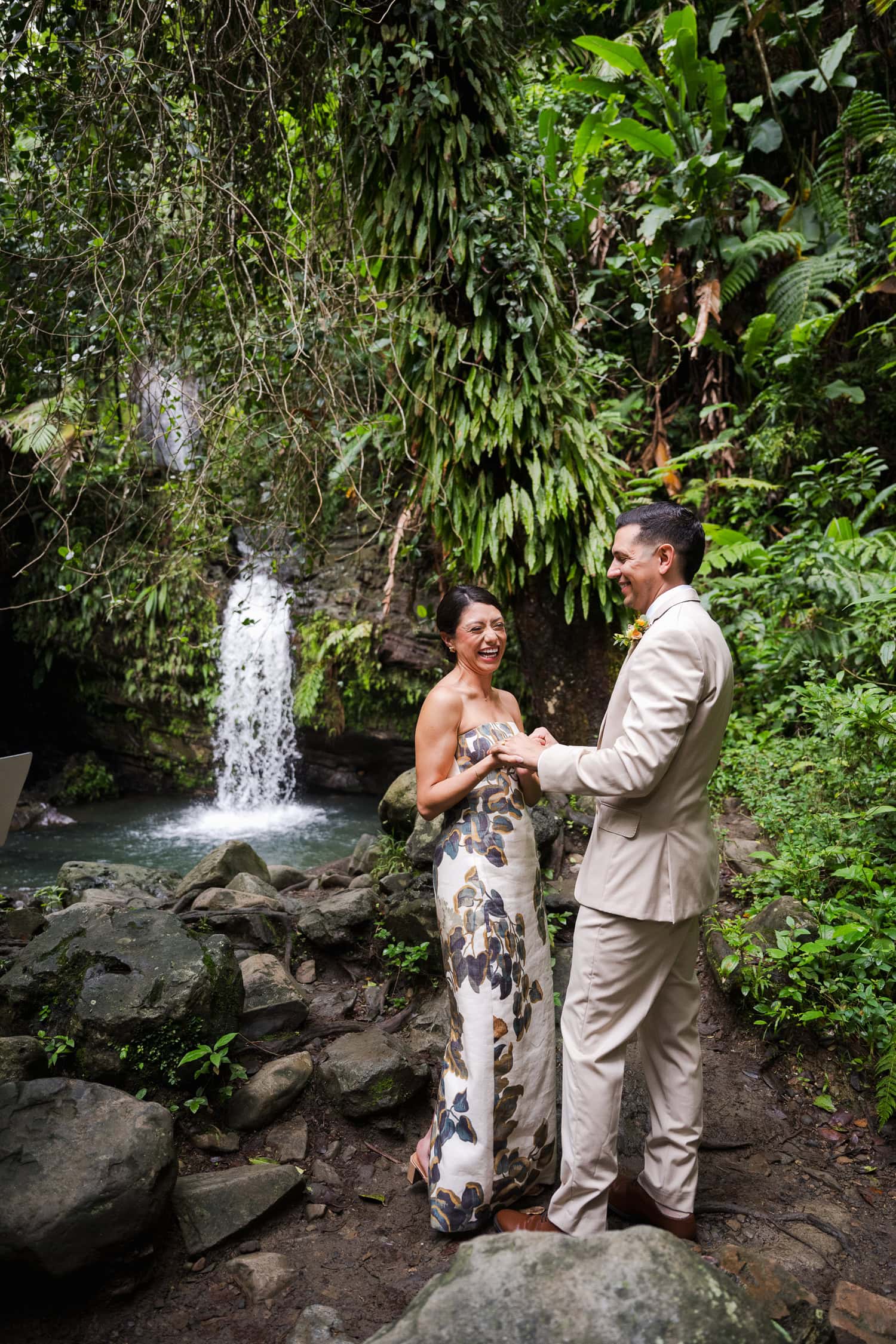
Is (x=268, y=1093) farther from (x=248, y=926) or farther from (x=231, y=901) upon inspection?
(x=231, y=901)

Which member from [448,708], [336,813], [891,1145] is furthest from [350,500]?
[891,1145]

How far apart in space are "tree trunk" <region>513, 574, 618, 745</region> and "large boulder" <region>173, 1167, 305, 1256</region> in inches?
119

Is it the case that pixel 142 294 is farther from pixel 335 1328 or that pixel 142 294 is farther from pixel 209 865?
pixel 335 1328

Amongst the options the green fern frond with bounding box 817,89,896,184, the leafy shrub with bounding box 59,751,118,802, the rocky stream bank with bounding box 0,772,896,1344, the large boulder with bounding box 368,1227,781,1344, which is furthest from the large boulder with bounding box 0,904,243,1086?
the leafy shrub with bounding box 59,751,118,802

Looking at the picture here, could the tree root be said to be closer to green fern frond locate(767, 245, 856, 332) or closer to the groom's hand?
the groom's hand

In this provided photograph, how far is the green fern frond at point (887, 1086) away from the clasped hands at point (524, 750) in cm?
168

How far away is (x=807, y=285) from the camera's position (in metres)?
6.83

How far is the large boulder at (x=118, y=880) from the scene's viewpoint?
5.73m

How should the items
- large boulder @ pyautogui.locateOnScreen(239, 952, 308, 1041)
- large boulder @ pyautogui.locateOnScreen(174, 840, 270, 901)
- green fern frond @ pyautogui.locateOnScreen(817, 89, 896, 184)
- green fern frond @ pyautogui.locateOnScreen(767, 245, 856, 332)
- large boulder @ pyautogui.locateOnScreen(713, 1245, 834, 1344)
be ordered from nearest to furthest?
large boulder @ pyautogui.locateOnScreen(713, 1245, 834, 1344)
large boulder @ pyautogui.locateOnScreen(239, 952, 308, 1041)
large boulder @ pyautogui.locateOnScreen(174, 840, 270, 901)
green fern frond @ pyautogui.locateOnScreen(817, 89, 896, 184)
green fern frond @ pyautogui.locateOnScreen(767, 245, 856, 332)

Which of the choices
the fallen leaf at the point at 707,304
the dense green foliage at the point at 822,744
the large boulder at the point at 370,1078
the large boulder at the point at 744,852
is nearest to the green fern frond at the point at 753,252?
the fallen leaf at the point at 707,304

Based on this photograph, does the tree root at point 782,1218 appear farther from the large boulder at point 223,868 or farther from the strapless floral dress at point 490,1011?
the large boulder at point 223,868

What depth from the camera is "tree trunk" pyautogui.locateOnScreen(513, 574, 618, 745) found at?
511 centimetres

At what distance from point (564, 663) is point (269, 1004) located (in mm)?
2722

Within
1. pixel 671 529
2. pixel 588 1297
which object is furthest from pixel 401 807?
pixel 588 1297
